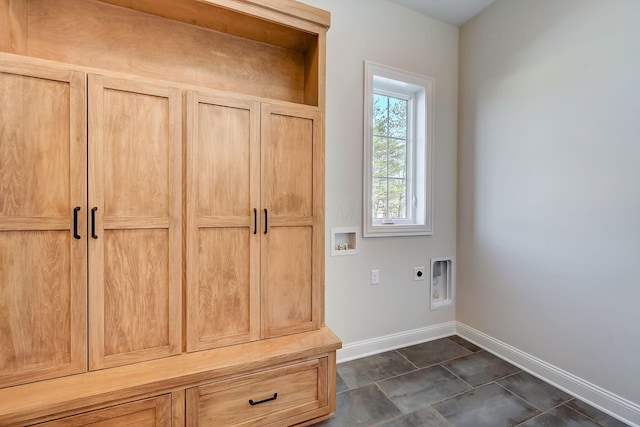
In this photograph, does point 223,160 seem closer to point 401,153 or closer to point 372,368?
point 401,153

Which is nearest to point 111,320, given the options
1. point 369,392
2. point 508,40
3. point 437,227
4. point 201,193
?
point 201,193

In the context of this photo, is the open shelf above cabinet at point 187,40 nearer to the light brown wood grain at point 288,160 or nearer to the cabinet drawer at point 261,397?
the light brown wood grain at point 288,160

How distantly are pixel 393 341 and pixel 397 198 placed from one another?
1.28 metres

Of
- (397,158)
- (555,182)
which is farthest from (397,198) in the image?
(555,182)

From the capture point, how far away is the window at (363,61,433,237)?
8.18ft

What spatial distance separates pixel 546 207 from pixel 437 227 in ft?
2.76

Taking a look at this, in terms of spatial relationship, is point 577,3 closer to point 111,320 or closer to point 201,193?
point 201,193

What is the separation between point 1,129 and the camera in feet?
3.85

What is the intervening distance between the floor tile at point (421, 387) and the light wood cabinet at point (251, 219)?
730 millimetres

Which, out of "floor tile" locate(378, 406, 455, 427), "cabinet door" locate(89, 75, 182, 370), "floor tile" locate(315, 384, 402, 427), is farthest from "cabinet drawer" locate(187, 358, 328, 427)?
"floor tile" locate(378, 406, 455, 427)

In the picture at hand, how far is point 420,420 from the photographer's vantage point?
1.64 metres

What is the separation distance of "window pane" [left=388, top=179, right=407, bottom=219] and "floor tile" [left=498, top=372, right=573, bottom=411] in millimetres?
1470

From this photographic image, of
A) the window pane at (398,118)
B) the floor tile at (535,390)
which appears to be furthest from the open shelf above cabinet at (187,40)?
the floor tile at (535,390)

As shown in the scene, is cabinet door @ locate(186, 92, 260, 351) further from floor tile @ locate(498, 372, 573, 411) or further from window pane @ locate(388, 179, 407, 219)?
floor tile @ locate(498, 372, 573, 411)
